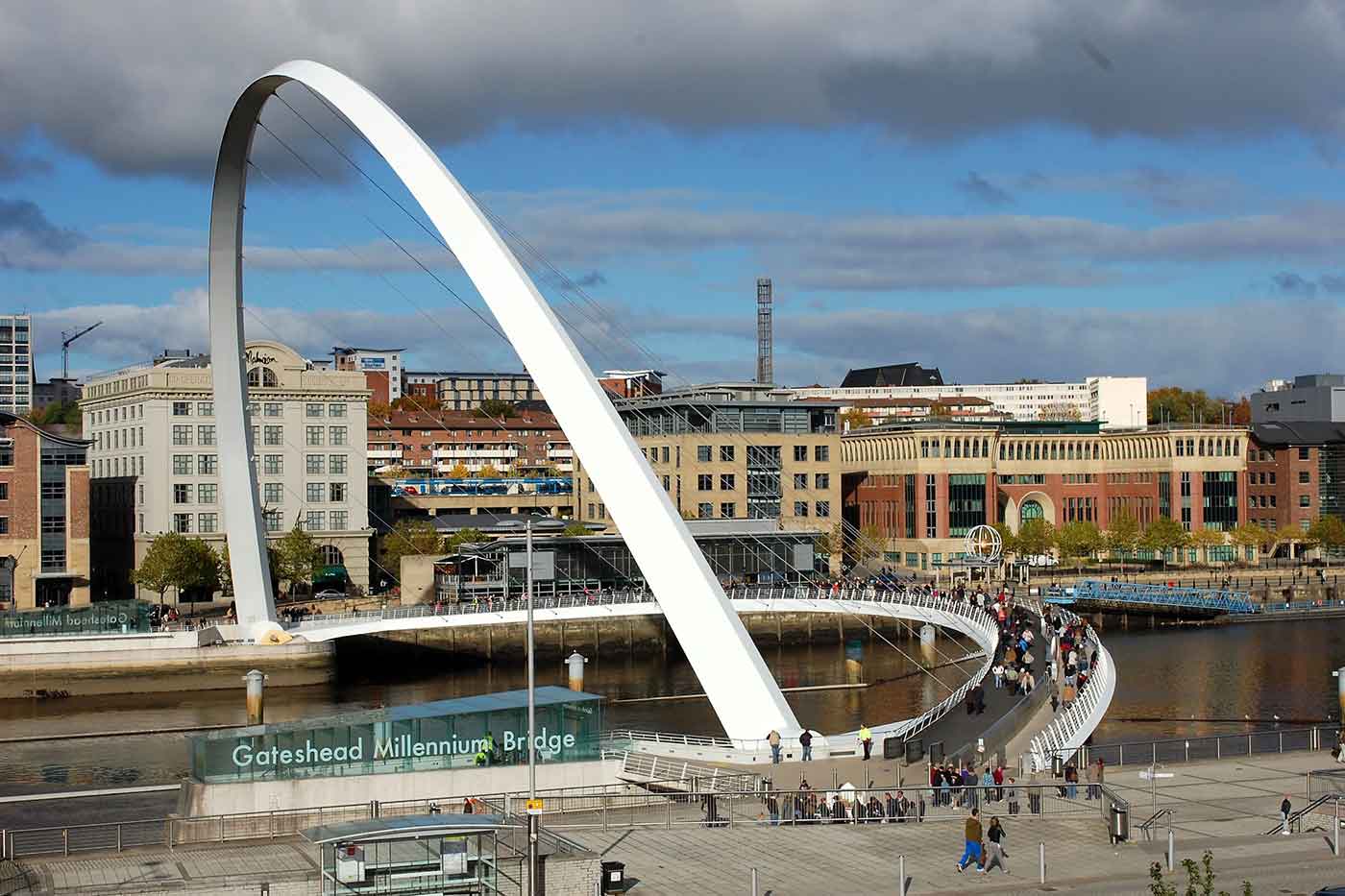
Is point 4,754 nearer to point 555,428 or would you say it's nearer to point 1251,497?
point 1251,497

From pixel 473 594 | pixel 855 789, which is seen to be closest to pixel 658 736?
pixel 855 789

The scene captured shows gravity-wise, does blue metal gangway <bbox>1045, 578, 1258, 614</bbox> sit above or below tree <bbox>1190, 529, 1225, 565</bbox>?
below

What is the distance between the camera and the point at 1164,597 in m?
82.1

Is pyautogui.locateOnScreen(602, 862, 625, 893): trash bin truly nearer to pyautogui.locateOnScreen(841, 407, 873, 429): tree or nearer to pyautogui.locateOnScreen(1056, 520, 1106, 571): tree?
pyautogui.locateOnScreen(1056, 520, 1106, 571): tree

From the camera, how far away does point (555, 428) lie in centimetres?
13738

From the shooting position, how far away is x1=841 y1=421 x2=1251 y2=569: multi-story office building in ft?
329

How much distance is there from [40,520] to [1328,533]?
71859 millimetres

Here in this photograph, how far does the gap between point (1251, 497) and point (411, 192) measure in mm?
84425

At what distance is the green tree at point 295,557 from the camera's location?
74625 mm

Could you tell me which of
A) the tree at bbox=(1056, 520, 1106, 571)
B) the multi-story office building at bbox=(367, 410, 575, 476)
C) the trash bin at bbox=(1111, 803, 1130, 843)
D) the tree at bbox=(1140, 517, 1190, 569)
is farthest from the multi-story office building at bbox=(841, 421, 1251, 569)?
the trash bin at bbox=(1111, 803, 1130, 843)

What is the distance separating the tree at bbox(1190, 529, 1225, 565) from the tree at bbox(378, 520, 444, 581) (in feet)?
147

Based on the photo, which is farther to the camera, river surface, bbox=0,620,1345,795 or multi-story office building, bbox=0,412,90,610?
multi-story office building, bbox=0,412,90,610

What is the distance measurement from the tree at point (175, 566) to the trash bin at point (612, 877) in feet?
178

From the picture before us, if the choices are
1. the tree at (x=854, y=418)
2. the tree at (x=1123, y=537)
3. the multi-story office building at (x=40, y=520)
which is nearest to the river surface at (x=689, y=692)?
the multi-story office building at (x=40, y=520)
